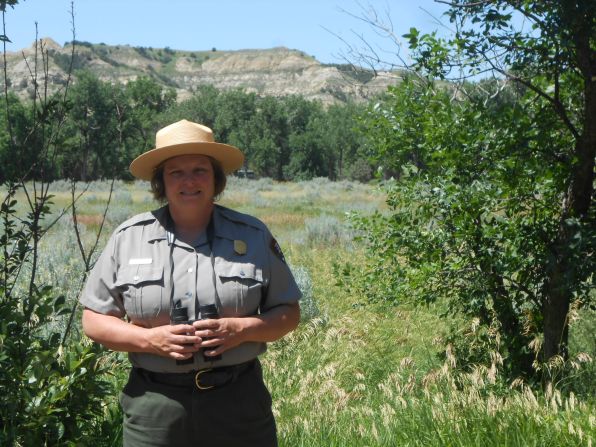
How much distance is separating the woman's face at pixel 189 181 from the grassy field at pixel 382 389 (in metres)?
1.56

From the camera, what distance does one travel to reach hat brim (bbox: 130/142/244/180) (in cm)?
290

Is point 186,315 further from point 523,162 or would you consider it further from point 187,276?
point 523,162

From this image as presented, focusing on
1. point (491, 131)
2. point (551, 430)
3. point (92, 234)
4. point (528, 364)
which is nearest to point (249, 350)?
point (551, 430)

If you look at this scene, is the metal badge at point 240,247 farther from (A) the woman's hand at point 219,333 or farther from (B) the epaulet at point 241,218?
(A) the woman's hand at point 219,333

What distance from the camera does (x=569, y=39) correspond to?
464cm

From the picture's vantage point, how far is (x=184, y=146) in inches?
114

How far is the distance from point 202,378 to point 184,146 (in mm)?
862

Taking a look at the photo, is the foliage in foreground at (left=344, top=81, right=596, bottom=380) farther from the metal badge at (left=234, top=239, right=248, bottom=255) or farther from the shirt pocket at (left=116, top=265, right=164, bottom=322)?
the shirt pocket at (left=116, top=265, right=164, bottom=322)

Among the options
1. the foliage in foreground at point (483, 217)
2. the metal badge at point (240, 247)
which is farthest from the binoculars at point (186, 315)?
the foliage in foreground at point (483, 217)

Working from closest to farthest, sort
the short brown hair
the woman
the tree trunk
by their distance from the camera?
1. the woman
2. the short brown hair
3. the tree trunk

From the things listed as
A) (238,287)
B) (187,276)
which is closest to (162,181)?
(187,276)

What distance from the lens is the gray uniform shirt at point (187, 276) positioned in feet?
9.04

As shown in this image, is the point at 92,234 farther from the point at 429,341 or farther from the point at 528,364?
the point at 528,364

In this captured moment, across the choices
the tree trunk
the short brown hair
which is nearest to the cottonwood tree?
the tree trunk
